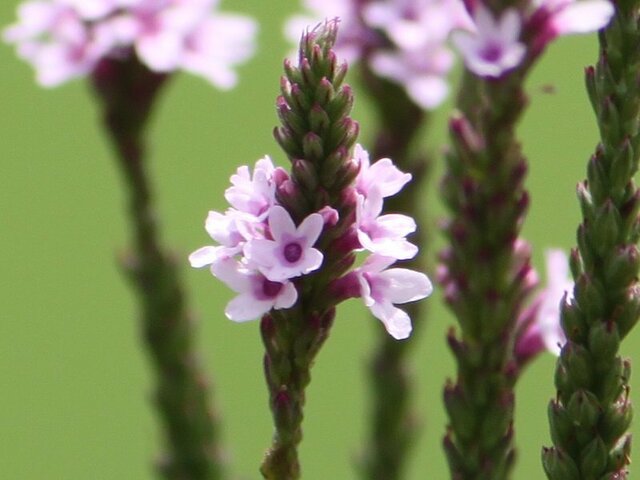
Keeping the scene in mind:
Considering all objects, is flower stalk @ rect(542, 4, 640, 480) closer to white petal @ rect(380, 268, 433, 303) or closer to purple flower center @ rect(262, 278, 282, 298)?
white petal @ rect(380, 268, 433, 303)

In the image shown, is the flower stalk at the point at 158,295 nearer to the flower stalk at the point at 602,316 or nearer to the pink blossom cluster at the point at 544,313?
the pink blossom cluster at the point at 544,313

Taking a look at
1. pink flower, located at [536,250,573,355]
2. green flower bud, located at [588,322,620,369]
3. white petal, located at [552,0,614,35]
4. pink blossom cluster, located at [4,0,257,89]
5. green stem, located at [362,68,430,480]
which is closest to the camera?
green flower bud, located at [588,322,620,369]

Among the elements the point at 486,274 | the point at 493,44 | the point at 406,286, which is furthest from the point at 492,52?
the point at 406,286

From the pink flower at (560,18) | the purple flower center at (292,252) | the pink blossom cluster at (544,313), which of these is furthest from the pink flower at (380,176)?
the pink blossom cluster at (544,313)

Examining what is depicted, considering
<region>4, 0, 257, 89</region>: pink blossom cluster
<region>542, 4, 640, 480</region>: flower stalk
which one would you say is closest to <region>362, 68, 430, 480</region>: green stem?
<region>4, 0, 257, 89</region>: pink blossom cluster

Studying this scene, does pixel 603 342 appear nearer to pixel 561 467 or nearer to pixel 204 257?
pixel 561 467

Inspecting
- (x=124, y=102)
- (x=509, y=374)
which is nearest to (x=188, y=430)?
(x=124, y=102)
